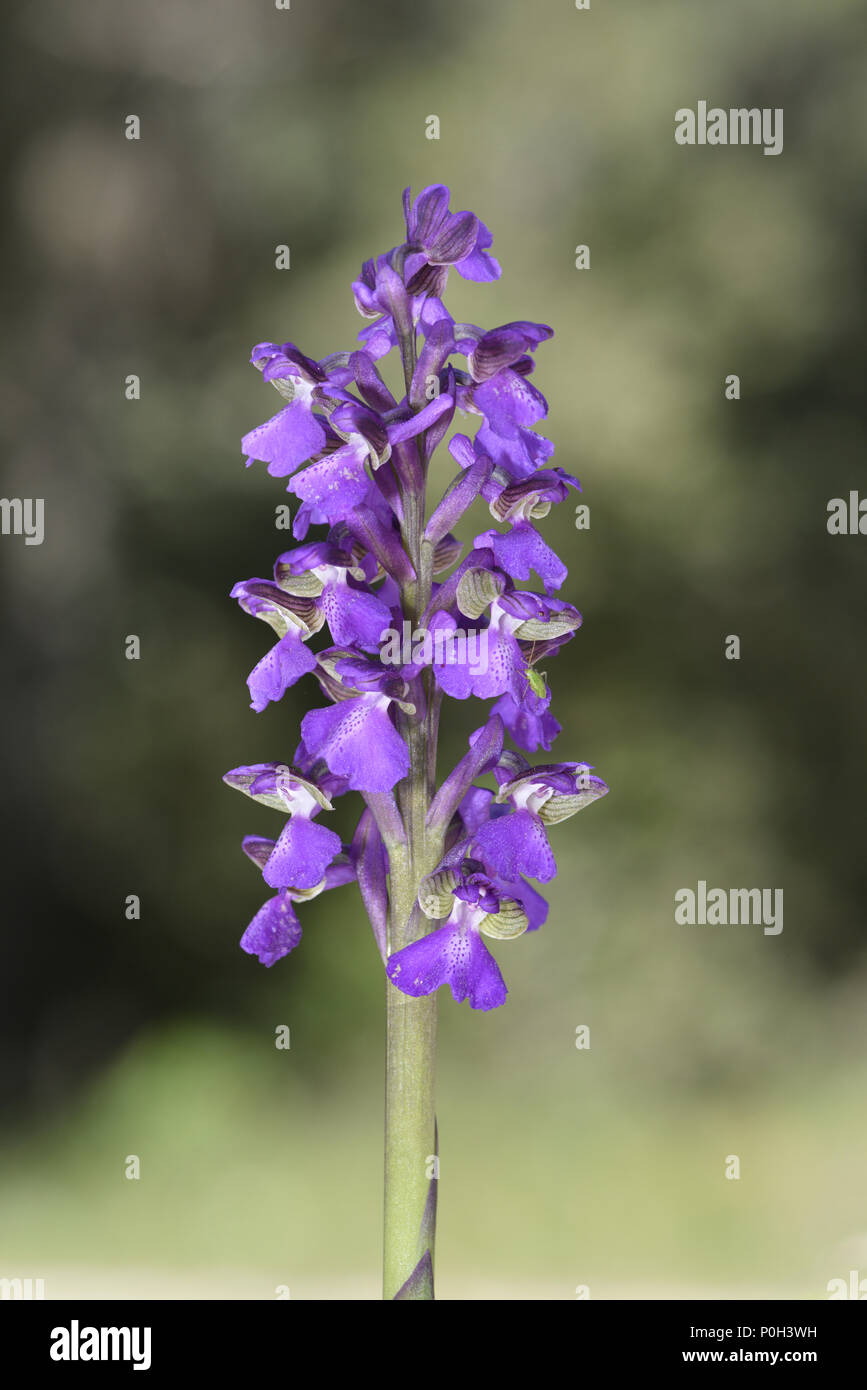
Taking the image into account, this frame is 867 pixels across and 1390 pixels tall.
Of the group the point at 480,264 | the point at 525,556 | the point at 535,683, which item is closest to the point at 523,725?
the point at 535,683

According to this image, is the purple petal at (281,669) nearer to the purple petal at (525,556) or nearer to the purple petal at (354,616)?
the purple petal at (354,616)

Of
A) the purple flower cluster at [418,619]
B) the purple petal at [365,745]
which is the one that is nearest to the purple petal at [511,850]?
the purple flower cluster at [418,619]

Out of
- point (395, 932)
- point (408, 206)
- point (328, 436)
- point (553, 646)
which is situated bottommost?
point (395, 932)

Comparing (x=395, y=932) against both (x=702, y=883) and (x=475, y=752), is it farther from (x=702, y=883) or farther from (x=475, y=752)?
(x=702, y=883)

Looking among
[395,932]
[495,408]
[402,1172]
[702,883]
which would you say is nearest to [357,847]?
[395,932]

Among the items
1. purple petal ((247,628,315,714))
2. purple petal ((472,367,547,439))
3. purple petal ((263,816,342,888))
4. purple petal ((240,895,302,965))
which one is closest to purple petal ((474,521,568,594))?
purple petal ((472,367,547,439))

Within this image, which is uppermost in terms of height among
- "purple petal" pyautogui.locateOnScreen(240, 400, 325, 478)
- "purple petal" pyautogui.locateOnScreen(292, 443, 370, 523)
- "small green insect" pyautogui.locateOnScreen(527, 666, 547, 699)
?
"purple petal" pyautogui.locateOnScreen(240, 400, 325, 478)

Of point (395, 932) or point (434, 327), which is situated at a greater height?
point (434, 327)

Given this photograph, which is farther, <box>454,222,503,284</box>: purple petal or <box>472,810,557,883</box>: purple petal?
<box>454,222,503,284</box>: purple petal

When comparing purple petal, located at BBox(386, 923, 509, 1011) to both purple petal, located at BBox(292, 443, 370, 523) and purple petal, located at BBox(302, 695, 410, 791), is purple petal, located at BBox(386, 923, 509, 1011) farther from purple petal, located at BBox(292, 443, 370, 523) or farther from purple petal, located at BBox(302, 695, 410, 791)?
purple petal, located at BBox(292, 443, 370, 523)
